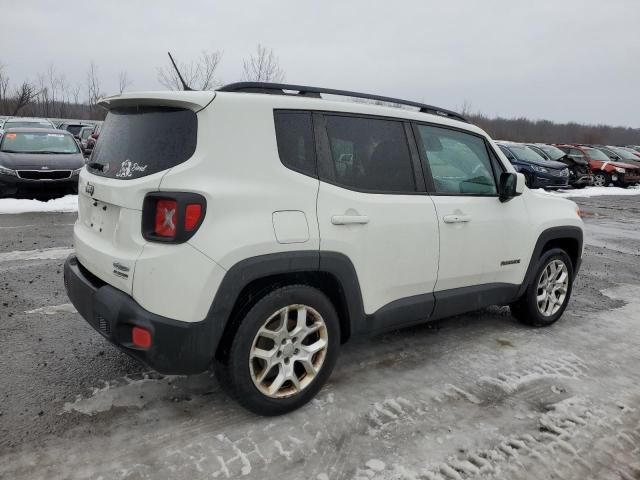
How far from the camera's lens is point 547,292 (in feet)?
15.1

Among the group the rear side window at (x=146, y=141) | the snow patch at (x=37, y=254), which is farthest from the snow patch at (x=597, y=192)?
the rear side window at (x=146, y=141)

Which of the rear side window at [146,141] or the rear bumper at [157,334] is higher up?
the rear side window at [146,141]

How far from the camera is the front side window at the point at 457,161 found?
3.62 m

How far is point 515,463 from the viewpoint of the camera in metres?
2.62

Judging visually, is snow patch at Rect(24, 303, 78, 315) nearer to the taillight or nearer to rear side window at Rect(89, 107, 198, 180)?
rear side window at Rect(89, 107, 198, 180)

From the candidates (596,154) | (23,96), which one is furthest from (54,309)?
(23,96)

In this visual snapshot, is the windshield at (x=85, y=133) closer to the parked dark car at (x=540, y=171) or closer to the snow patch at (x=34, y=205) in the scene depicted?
the snow patch at (x=34, y=205)

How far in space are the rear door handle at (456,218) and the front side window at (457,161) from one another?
184 millimetres

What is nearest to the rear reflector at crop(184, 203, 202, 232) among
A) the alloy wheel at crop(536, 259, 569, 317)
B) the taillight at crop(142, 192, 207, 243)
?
the taillight at crop(142, 192, 207, 243)

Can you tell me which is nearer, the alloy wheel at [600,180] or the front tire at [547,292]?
the front tire at [547,292]

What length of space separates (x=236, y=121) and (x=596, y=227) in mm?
10602

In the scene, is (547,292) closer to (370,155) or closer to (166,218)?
(370,155)

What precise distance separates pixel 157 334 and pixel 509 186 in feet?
9.07

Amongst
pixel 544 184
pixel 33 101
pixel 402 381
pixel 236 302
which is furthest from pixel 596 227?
pixel 33 101
